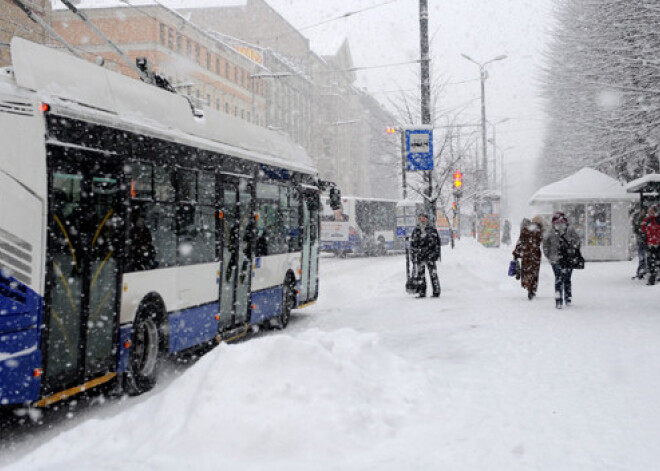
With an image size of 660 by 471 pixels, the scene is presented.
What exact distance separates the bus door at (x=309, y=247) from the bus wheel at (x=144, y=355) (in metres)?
5.81

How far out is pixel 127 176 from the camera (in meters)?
7.68

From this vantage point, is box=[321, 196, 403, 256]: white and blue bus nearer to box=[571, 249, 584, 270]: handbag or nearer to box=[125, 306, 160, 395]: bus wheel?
box=[571, 249, 584, 270]: handbag

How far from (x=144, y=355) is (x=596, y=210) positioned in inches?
1021

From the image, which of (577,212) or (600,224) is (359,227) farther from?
(600,224)

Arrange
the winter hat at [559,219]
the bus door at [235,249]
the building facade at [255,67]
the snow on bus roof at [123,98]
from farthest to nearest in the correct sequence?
the building facade at [255,67]
the winter hat at [559,219]
the bus door at [235,249]
the snow on bus roof at [123,98]

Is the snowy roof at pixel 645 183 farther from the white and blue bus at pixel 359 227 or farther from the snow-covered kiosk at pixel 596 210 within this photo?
the white and blue bus at pixel 359 227

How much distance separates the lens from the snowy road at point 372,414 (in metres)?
5.18

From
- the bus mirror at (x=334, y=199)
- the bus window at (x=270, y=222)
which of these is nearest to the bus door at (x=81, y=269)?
the bus window at (x=270, y=222)

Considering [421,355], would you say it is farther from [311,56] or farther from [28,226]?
[311,56]

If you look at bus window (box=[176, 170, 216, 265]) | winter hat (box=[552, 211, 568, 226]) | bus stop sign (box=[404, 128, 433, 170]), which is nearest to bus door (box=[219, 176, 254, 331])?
bus window (box=[176, 170, 216, 265])

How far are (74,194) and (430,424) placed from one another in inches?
139

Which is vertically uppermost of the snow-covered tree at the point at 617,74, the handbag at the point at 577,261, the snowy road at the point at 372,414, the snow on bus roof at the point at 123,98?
the snow-covered tree at the point at 617,74

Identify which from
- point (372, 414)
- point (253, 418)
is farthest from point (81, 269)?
point (372, 414)

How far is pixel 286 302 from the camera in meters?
13.3
